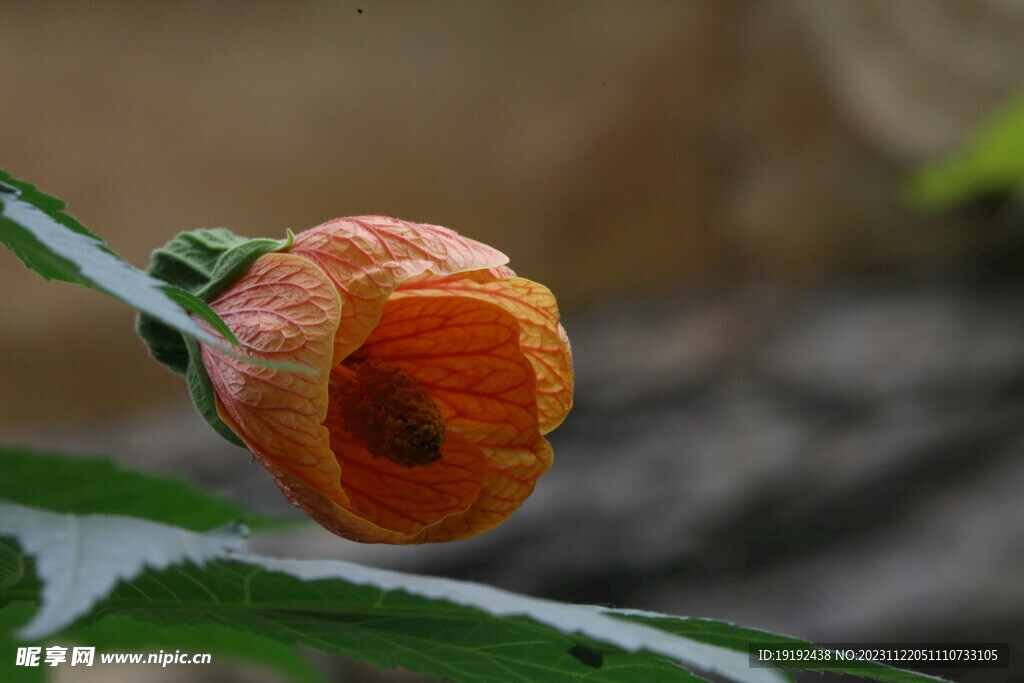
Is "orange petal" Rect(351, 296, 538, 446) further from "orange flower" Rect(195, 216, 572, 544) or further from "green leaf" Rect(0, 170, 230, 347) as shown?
"green leaf" Rect(0, 170, 230, 347)

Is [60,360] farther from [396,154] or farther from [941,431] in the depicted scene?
[941,431]

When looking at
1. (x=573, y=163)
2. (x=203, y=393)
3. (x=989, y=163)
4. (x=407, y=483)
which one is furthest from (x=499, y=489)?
(x=573, y=163)

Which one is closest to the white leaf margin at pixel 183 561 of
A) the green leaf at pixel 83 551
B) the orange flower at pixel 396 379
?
the green leaf at pixel 83 551

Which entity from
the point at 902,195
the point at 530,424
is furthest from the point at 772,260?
the point at 530,424

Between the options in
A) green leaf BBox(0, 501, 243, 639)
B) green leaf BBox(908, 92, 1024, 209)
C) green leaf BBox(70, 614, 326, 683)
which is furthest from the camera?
green leaf BBox(908, 92, 1024, 209)

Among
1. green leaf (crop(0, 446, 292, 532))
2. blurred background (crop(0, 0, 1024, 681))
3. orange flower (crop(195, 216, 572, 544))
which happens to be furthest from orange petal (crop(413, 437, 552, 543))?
blurred background (crop(0, 0, 1024, 681))

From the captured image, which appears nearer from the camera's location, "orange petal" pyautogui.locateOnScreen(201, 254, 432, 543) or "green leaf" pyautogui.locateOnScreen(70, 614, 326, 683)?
"orange petal" pyautogui.locateOnScreen(201, 254, 432, 543)
